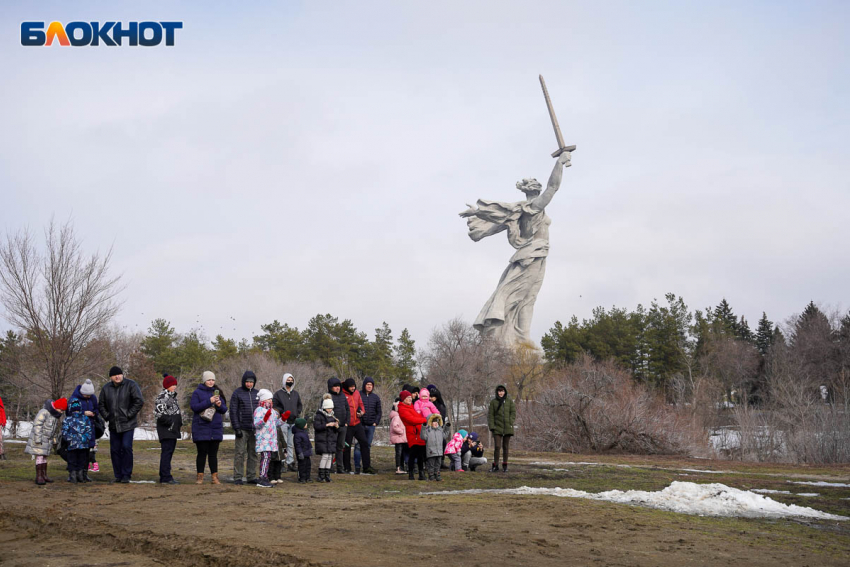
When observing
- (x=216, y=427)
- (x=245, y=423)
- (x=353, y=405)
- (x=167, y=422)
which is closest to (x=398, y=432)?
(x=353, y=405)

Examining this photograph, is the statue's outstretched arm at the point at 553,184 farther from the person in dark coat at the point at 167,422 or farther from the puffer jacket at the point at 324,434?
the person in dark coat at the point at 167,422

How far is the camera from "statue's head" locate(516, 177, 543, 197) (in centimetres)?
6738

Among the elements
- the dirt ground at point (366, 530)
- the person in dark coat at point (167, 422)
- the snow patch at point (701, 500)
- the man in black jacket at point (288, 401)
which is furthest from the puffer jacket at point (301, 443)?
the snow patch at point (701, 500)

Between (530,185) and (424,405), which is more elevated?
(530,185)

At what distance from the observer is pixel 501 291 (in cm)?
6856

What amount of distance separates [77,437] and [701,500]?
948cm

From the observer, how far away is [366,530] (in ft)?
23.7

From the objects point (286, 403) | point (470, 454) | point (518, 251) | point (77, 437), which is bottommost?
point (470, 454)

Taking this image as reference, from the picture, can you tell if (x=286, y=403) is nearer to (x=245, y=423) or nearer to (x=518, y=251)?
(x=245, y=423)

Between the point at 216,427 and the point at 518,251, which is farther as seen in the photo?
the point at 518,251

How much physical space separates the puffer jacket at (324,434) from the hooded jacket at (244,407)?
1497 mm

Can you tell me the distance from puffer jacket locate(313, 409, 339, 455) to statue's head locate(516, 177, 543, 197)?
57.0 metres

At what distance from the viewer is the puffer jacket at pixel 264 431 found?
37.3 ft

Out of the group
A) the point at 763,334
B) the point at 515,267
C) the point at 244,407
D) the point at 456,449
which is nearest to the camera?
the point at 244,407
